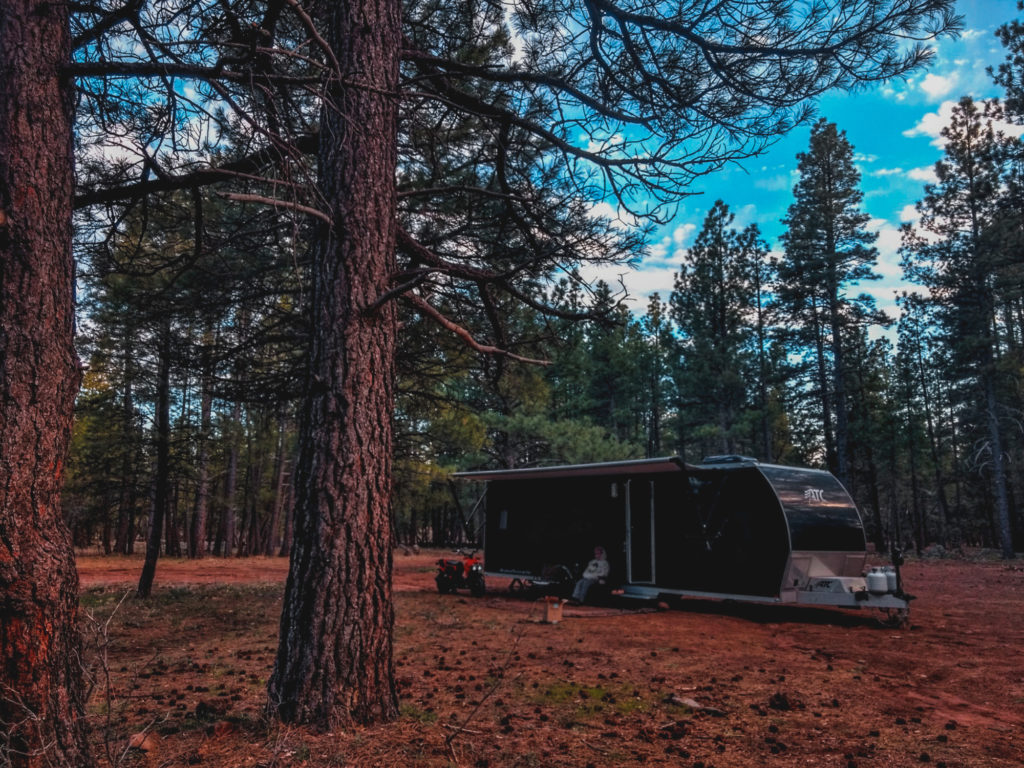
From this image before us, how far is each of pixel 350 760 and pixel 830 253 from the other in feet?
88.7

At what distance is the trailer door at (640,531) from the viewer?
11.1 meters

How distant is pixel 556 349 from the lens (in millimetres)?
7129

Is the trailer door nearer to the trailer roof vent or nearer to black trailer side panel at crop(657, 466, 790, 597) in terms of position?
black trailer side panel at crop(657, 466, 790, 597)

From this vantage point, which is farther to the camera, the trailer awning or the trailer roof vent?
the trailer roof vent

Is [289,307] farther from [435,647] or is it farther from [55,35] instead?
[55,35]

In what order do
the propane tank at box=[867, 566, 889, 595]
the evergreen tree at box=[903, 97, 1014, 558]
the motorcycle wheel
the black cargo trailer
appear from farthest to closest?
the evergreen tree at box=[903, 97, 1014, 558] < the motorcycle wheel < the black cargo trailer < the propane tank at box=[867, 566, 889, 595]

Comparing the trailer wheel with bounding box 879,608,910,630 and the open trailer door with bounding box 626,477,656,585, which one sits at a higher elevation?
the open trailer door with bounding box 626,477,656,585

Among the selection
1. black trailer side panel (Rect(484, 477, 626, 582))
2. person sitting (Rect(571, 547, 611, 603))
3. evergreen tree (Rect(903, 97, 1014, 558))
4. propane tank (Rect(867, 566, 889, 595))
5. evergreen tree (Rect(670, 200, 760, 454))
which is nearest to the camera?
propane tank (Rect(867, 566, 889, 595))

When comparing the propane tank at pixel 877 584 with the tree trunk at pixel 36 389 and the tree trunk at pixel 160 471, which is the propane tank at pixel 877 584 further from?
the tree trunk at pixel 160 471

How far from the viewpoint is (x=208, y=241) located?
5980mm

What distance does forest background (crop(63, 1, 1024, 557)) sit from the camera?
20.8ft

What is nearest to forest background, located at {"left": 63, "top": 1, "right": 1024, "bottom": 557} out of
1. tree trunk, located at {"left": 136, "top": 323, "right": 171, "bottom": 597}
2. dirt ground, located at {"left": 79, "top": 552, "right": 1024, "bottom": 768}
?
tree trunk, located at {"left": 136, "top": 323, "right": 171, "bottom": 597}

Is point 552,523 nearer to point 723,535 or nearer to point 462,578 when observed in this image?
point 462,578

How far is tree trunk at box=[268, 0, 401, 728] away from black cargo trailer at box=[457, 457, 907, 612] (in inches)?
249
